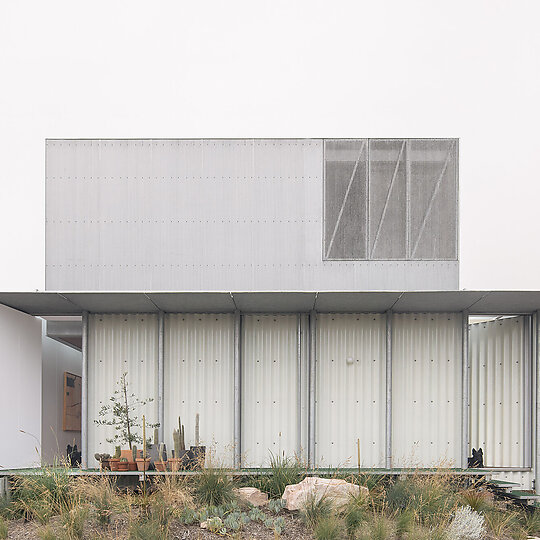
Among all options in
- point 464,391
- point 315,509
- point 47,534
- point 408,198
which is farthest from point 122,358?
point 464,391

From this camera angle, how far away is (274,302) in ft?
32.4

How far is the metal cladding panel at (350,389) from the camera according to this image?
1042 centimetres

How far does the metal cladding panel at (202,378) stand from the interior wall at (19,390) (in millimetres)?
2074

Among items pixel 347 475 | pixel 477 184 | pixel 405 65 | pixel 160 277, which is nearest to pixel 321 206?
pixel 160 277

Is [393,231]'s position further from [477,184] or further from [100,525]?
[477,184]

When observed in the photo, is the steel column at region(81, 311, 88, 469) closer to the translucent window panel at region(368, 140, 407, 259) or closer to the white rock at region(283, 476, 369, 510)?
the white rock at region(283, 476, 369, 510)

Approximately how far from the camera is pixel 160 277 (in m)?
10.3

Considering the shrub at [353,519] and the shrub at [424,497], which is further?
the shrub at [424,497]

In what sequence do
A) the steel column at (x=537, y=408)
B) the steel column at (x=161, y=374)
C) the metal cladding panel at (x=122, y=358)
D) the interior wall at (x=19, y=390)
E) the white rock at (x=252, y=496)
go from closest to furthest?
the white rock at (x=252, y=496)
the interior wall at (x=19, y=390)
the steel column at (x=537, y=408)
the steel column at (x=161, y=374)
the metal cladding panel at (x=122, y=358)

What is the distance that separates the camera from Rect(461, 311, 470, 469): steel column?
10258mm

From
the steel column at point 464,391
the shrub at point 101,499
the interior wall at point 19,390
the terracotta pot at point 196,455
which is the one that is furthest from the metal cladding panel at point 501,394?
the interior wall at point 19,390

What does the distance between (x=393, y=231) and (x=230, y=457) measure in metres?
4.42

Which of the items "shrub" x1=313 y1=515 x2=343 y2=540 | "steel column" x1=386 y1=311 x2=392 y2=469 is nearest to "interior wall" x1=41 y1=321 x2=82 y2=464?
"steel column" x1=386 y1=311 x2=392 y2=469

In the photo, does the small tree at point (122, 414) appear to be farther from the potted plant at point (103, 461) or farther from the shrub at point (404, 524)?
the shrub at point (404, 524)
